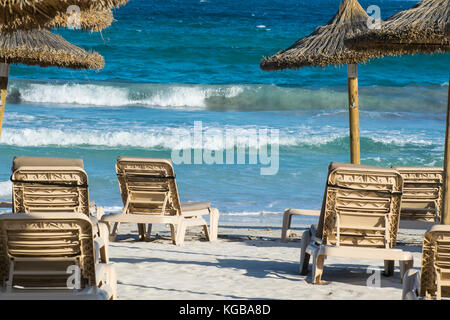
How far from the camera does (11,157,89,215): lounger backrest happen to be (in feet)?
17.2

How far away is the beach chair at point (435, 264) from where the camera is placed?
11.2ft

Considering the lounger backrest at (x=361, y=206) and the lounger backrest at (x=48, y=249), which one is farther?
the lounger backrest at (x=361, y=206)

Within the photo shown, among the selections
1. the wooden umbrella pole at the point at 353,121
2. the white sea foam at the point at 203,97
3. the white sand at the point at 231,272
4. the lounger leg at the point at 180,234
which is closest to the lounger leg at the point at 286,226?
the white sand at the point at 231,272

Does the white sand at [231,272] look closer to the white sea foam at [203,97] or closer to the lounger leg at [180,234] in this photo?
the lounger leg at [180,234]

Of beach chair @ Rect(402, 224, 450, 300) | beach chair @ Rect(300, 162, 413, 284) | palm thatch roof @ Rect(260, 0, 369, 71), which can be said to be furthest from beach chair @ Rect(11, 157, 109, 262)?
palm thatch roof @ Rect(260, 0, 369, 71)

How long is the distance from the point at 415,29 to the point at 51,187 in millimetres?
2900

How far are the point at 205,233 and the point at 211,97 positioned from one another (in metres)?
18.1

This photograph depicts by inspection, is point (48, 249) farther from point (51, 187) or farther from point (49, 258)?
point (51, 187)

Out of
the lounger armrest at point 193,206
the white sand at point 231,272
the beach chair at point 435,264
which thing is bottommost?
the white sand at point 231,272

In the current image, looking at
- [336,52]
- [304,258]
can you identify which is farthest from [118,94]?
[304,258]

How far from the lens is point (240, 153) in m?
16.5

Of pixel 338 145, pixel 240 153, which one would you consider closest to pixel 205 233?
pixel 240 153

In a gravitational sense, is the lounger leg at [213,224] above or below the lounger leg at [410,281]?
below

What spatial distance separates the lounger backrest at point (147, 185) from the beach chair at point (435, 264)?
3.58 meters
